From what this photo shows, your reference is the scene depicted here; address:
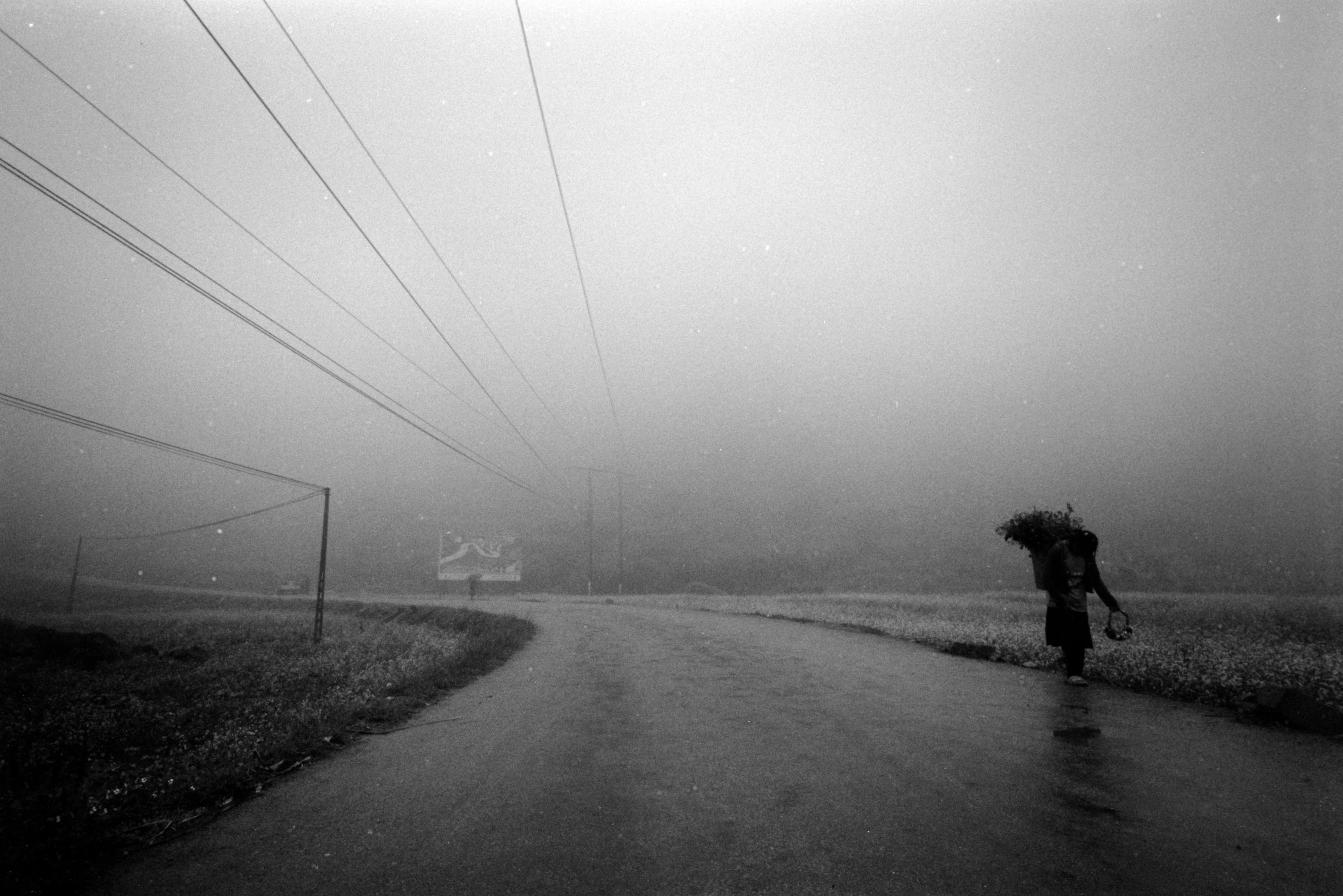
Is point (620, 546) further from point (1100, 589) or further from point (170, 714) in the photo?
point (1100, 589)

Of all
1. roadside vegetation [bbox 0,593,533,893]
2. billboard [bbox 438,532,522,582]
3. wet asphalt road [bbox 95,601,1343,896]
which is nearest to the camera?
wet asphalt road [bbox 95,601,1343,896]

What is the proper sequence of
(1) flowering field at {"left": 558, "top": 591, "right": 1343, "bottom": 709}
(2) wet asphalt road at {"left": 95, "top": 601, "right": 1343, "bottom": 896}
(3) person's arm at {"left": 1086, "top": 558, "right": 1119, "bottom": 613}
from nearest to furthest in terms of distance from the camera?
1. (2) wet asphalt road at {"left": 95, "top": 601, "right": 1343, "bottom": 896}
2. (1) flowering field at {"left": 558, "top": 591, "right": 1343, "bottom": 709}
3. (3) person's arm at {"left": 1086, "top": 558, "right": 1119, "bottom": 613}

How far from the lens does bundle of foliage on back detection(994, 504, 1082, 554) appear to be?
424 inches

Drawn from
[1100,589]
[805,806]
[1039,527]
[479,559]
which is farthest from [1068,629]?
[479,559]

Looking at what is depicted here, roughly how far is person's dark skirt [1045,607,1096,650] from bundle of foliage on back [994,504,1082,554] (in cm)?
145

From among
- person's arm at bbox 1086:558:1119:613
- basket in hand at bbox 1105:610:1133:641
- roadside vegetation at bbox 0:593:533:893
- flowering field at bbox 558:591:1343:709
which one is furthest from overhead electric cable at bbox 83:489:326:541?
basket in hand at bbox 1105:610:1133:641

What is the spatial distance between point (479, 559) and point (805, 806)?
66.1m

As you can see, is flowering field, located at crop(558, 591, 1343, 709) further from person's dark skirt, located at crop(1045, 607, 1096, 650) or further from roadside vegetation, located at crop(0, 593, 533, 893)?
roadside vegetation, located at crop(0, 593, 533, 893)

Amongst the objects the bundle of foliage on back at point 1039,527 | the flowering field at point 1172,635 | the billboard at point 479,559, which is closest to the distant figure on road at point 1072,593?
the flowering field at point 1172,635

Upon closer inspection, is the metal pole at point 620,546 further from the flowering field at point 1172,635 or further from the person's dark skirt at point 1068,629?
the person's dark skirt at point 1068,629

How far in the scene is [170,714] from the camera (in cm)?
1035

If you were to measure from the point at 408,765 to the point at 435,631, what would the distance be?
815 inches

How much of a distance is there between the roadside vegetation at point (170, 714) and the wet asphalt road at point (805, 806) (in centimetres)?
57

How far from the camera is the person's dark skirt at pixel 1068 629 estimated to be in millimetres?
9273
